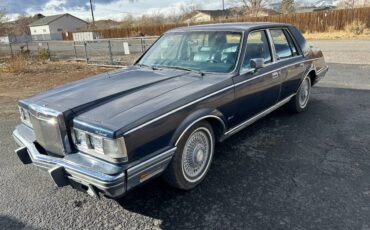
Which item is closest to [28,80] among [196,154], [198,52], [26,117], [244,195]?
[26,117]

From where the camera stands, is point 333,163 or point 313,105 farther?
point 313,105

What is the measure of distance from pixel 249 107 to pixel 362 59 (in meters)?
9.77

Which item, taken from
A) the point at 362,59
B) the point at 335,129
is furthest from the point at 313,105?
the point at 362,59

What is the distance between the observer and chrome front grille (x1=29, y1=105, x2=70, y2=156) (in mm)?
2564

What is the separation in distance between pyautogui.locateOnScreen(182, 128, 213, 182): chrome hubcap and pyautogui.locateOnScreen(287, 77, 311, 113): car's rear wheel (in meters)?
2.49

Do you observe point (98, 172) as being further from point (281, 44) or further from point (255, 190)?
point (281, 44)

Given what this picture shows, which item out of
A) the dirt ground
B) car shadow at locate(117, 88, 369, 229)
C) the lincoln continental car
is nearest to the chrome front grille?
the lincoln continental car

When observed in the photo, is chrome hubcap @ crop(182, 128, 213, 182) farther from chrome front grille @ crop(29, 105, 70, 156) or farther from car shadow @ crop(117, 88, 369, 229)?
chrome front grille @ crop(29, 105, 70, 156)

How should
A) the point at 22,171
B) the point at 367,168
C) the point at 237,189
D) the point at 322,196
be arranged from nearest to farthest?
the point at 322,196
the point at 237,189
the point at 367,168
the point at 22,171

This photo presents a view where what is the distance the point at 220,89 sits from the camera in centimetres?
324

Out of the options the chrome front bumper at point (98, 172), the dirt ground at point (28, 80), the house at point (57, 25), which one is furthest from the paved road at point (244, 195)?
the house at point (57, 25)

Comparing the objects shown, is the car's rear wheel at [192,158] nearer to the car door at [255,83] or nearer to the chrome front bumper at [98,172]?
the chrome front bumper at [98,172]

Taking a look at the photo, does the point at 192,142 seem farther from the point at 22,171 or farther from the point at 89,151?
the point at 22,171

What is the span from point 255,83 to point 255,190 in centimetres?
140
